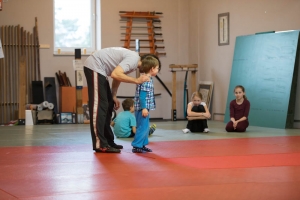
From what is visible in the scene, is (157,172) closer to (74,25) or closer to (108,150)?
(108,150)

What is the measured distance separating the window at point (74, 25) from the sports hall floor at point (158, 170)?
5.55 meters

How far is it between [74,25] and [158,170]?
350 inches

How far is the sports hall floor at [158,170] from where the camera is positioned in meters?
3.65

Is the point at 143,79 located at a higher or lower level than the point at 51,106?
higher

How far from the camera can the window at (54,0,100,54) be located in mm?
12859

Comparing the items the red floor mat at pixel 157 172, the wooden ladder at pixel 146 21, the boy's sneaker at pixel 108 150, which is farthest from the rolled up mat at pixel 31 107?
the boy's sneaker at pixel 108 150

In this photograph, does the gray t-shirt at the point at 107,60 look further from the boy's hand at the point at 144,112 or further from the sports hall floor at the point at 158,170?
the sports hall floor at the point at 158,170

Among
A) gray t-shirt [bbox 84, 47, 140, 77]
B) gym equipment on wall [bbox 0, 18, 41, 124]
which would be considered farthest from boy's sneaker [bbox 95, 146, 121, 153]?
gym equipment on wall [bbox 0, 18, 41, 124]

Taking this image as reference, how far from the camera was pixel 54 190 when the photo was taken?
Answer: 3803 millimetres

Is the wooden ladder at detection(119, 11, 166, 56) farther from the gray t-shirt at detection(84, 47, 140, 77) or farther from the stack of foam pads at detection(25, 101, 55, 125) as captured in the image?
the gray t-shirt at detection(84, 47, 140, 77)

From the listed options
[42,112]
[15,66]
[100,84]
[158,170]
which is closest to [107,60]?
[100,84]

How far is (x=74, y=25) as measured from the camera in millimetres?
13062

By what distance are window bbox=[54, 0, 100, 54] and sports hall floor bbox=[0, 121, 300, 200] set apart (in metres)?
5.55

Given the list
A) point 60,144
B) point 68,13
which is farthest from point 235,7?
point 60,144
